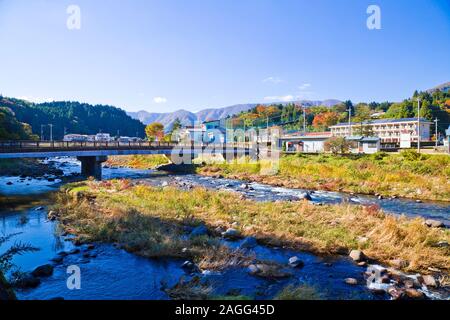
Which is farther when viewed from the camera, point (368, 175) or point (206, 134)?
point (206, 134)

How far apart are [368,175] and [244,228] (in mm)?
23350

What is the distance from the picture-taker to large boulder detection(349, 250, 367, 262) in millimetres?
12002

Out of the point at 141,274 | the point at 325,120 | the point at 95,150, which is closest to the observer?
the point at 141,274

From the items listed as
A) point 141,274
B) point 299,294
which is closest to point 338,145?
point 299,294

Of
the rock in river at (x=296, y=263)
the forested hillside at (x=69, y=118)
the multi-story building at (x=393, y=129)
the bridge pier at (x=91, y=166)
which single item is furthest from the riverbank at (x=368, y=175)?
the forested hillside at (x=69, y=118)

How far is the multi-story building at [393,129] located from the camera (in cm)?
6888

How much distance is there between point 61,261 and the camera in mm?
11961

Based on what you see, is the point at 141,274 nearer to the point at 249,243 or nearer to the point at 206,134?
the point at 249,243

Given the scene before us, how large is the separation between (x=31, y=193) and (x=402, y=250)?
30.8 meters

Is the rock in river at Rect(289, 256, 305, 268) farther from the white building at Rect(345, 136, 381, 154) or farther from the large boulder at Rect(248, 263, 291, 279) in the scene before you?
the white building at Rect(345, 136, 381, 154)

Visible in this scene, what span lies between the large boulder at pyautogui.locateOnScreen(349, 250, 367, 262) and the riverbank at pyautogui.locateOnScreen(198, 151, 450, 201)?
18.1 metres

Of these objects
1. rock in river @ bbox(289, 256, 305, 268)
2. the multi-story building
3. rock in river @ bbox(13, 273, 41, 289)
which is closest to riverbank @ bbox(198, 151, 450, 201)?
rock in river @ bbox(289, 256, 305, 268)

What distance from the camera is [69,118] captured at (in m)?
160

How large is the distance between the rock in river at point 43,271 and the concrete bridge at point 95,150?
26.4 meters
